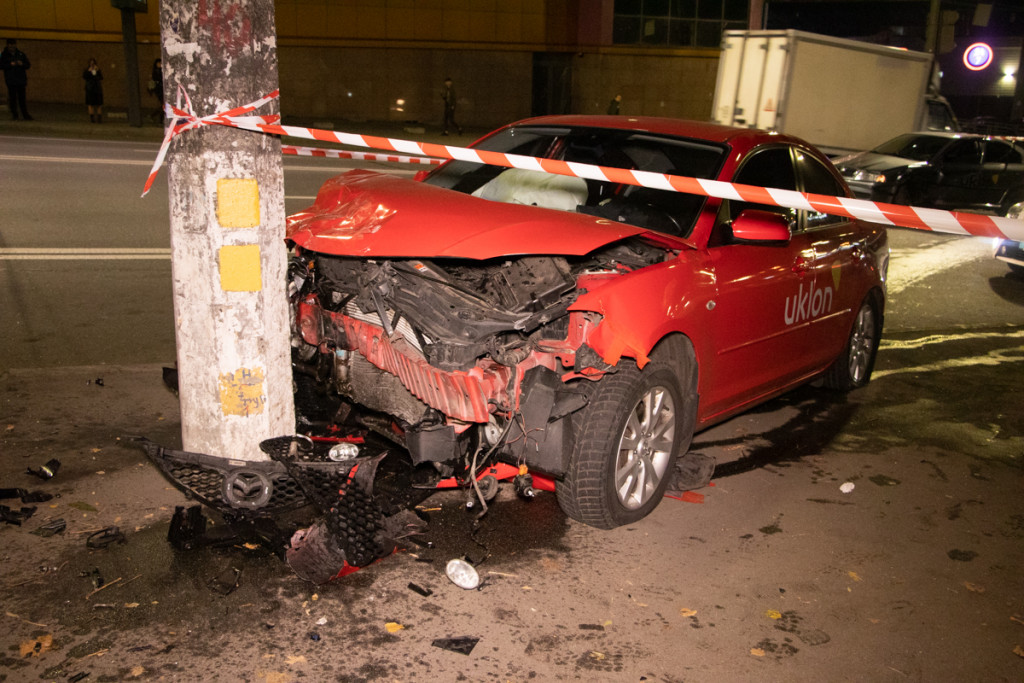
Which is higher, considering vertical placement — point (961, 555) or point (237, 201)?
point (237, 201)

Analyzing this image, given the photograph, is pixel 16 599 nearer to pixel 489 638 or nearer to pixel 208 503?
pixel 208 503

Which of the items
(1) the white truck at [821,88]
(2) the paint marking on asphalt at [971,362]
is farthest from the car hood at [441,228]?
(1) the white truck at [821,88]

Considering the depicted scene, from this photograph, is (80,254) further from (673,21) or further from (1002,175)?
(673,21)

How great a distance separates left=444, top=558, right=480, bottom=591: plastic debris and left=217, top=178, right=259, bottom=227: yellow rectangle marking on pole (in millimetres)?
1825

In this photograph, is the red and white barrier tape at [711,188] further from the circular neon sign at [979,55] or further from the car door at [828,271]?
the circular neon sign at [979,55]

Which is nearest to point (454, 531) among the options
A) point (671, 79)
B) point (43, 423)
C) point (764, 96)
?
point (43, 423)

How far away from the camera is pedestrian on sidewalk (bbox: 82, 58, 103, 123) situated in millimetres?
21891

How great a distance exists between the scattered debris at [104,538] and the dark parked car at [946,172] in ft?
49.7

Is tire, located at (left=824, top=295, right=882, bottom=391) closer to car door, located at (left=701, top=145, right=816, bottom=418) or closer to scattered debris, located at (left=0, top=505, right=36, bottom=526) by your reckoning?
car door, located at (left=701, top=145, right=816, bottom=418)

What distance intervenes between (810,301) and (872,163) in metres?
12.6

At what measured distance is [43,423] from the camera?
4953 millimetres

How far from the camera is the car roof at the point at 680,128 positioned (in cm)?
491

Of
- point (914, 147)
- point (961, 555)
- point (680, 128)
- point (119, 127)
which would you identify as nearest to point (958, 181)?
point (914, 147)

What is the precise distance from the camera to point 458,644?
3.26 m
